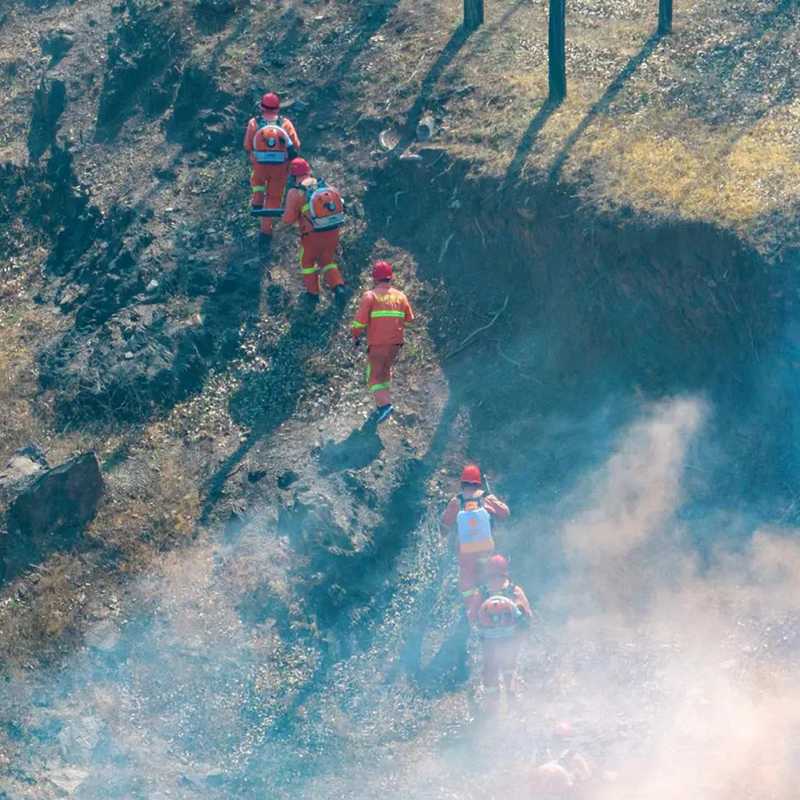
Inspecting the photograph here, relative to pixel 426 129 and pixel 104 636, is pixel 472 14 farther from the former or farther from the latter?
pixel 104 636

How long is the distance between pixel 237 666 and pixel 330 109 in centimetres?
844

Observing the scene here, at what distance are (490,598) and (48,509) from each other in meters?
5.06

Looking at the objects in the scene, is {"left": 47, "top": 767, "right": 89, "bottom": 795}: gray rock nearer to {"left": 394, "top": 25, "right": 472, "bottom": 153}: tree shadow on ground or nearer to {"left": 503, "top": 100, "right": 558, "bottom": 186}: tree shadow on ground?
{"left": 503, "top": 100, "right": 558, "bottom": 186}: tree shadow on ground

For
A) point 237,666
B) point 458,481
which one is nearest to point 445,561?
point 458,481

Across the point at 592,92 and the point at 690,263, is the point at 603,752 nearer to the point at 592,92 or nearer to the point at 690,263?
the point at 690,263

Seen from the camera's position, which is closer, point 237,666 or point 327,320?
point 237,666

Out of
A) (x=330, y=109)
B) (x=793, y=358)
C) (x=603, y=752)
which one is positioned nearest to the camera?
(x=603, y=752)

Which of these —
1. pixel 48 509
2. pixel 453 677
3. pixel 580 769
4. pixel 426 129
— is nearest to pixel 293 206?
pixel 426 129

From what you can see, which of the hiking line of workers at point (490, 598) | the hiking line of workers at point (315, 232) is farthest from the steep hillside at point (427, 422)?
the hiking line of workers at point (315, 232)

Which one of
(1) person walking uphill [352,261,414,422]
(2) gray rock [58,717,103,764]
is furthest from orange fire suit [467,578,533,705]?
(2) gray rock [58,717,103,764]

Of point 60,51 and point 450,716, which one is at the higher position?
point 60,51

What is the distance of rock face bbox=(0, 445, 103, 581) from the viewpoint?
12492mm

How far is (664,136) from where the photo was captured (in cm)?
1434

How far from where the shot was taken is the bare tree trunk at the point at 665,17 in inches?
649
